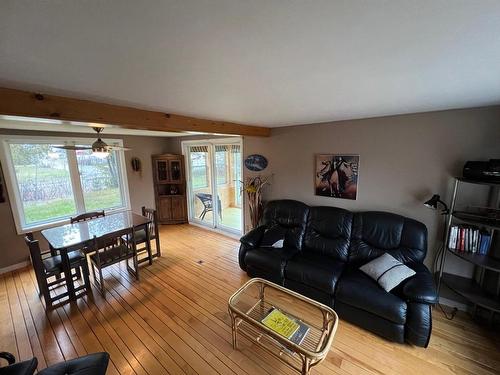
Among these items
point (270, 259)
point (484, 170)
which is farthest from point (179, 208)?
point (484, 170)

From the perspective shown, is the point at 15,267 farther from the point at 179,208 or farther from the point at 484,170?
the point at 484,170

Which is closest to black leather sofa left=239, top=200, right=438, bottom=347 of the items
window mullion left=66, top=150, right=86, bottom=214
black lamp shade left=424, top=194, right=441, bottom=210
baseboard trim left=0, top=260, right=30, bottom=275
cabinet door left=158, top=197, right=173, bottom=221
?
black lamp shade left=424, top=194, right=441, bottom=210

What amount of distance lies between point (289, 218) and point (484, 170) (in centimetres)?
219

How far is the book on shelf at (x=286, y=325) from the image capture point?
5.73 ft

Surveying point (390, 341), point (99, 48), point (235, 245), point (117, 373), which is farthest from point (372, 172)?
point (117, 373)

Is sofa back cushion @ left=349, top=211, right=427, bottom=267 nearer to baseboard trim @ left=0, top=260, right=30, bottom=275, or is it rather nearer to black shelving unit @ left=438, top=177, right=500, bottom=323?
black shelving unit @ left=438, top=177, right=500, bottom=323

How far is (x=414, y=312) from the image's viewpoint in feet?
6.27

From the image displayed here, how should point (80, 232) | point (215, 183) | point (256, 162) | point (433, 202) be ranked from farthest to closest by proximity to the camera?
point (215, 183) → point (256, 162) → point (80, 232) → point (433, 202)

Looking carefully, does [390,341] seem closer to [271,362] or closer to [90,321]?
[271,362]

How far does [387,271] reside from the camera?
2201 millimetres

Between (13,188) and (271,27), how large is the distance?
15.5 ft

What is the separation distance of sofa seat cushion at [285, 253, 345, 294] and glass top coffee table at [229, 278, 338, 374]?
1.03ft

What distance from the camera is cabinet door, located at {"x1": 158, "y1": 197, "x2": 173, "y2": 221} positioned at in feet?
17.5

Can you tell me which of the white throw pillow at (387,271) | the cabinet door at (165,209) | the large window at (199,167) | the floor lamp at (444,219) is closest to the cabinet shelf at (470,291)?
the floor lamp at (444,219)
